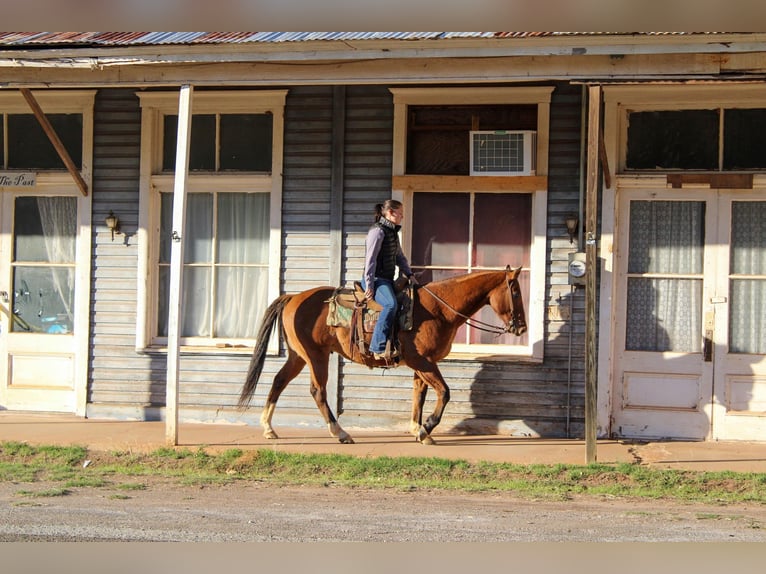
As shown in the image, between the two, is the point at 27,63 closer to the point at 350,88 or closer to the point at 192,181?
the point at 192,181

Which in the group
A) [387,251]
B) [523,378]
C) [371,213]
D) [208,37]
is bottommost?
[523,378]

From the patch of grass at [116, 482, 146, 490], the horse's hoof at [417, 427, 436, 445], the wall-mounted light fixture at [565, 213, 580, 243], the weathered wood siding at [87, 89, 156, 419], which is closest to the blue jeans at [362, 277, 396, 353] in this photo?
the horse's hoof at [417, 427, 436, 445]

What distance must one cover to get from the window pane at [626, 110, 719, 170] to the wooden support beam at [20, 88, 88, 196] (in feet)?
20.5

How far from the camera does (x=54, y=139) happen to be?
10727 mm

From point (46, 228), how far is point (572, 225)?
630 centimetres

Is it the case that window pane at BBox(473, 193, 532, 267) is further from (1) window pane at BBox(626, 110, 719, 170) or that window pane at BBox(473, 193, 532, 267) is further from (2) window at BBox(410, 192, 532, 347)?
(1) window pane at BBox(626, 110, 719, 170)

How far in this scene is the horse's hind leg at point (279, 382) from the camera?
10352 millimetres

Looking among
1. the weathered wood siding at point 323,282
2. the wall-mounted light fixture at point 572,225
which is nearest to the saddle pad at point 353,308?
the weathered wood siding at point 323,282

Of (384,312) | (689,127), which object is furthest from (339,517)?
(689,127)

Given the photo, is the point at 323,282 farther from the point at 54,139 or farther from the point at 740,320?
the point at 740,320

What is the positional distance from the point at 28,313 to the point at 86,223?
139 cm

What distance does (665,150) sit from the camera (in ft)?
33.9

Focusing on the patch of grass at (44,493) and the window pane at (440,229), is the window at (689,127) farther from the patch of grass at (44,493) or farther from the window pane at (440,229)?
the patch of grass at (44,493)

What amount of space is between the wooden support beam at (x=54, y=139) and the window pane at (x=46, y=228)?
457mm
